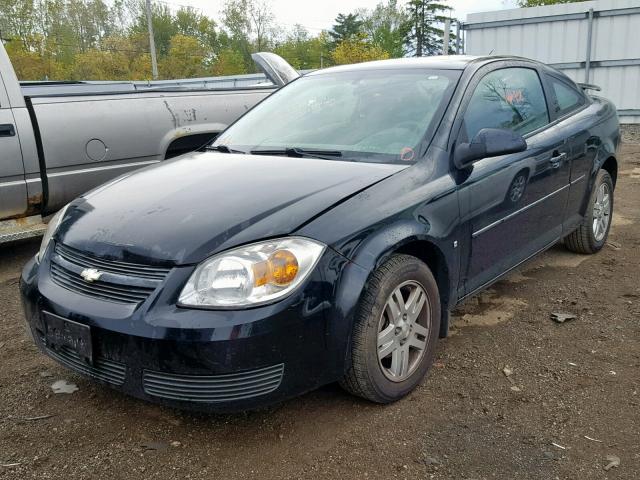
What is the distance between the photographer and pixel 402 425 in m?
2.62

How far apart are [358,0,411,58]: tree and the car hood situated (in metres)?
62.7

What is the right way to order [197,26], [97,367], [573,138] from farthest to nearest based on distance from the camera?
[197,26]
[573,138]
[97,367]

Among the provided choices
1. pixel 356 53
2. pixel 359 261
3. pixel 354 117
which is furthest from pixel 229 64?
pixel 359 261

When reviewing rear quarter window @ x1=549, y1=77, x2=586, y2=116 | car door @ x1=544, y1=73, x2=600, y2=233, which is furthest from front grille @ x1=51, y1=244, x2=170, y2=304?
rear quarter window @ x1=549, y1=77, x2=586, y2=116

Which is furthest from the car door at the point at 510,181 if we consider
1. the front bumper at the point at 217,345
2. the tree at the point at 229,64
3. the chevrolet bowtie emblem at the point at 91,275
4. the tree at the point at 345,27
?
the tree at the point at 345,27

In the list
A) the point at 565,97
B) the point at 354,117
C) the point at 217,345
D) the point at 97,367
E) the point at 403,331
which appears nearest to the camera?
the point at 217,345

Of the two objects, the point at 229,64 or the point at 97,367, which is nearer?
the point at 97,367

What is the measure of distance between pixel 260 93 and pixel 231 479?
4657 millimetres

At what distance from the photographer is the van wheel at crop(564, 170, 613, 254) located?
4703 millimetres

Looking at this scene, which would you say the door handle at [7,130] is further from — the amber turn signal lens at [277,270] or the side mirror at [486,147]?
the side mirror at [486,147]

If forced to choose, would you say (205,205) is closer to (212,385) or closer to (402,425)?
(212,385)

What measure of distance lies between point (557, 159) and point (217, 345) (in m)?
2.73

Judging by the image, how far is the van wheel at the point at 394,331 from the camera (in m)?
2.52

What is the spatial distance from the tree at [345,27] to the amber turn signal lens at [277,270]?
225ft
